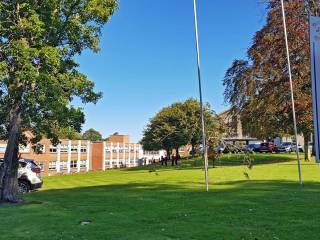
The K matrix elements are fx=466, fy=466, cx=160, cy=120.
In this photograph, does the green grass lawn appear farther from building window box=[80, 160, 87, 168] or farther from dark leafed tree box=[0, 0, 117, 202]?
building window box=[80, 160, 87, 168]

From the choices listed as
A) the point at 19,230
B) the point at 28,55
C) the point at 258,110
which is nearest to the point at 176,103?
the point at 258,110

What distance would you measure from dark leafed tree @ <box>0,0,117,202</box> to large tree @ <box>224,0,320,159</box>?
72.5ft

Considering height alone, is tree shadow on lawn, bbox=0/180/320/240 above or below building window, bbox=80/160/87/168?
below

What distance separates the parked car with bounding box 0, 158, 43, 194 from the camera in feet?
80.3

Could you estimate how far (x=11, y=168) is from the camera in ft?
56.1

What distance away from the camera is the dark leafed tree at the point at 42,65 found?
16.1 meters

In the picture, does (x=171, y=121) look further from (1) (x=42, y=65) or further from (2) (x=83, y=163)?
(1) (x=42, y=65)

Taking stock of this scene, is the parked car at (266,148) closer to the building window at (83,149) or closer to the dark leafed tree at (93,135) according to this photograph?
the building window at (83,149)

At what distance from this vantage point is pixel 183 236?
836cm

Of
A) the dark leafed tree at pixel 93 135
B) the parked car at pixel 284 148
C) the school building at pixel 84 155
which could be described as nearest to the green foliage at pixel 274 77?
the parked car at pixel 284 148

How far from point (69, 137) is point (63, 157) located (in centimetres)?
8205

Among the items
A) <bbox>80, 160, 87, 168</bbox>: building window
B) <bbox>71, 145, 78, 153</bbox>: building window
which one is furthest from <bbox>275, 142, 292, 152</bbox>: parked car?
<bbox>80, 160, 87, 168</bbox>: building window

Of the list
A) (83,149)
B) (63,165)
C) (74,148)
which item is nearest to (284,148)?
(63,165)

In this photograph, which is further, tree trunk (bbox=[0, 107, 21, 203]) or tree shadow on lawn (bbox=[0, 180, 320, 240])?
tree trunk (bbox=[0, 107, 21, 203])
